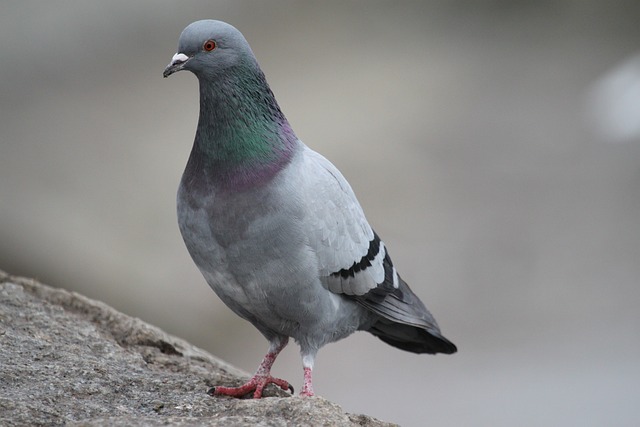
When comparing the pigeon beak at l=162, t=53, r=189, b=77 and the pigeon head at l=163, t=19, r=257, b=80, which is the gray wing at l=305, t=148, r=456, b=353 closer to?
the pigeon head at l=163, t=19, r=257, b=80

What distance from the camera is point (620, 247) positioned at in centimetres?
974

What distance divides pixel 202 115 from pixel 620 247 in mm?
7416

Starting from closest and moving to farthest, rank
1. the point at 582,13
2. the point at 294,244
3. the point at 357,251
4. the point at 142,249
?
1. the point at 294,244
2. the point at 357,251
3. the point at 142,249
4. the point at 582,13

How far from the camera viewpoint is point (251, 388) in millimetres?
3504

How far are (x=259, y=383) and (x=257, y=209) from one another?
75 cm

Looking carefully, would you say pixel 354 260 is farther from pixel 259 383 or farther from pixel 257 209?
pixel 259 383

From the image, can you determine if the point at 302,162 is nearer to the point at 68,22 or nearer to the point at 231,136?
the point at 231,136

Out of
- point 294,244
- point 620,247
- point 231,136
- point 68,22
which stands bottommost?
point 294,244

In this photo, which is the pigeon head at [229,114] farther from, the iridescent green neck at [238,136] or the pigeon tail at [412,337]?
the pigeon tail at [412,337]

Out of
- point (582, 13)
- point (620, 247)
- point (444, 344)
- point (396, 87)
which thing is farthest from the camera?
point (582, 13)

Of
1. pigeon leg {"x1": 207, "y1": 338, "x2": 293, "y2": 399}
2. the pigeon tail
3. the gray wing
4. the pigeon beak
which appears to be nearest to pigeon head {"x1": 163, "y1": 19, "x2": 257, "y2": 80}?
the pigeon beak

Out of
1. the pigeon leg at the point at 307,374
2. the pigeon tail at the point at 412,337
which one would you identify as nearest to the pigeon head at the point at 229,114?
the pigeon leg at the point at 307,374

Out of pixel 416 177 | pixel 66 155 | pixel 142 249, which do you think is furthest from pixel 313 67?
pixel 142 249

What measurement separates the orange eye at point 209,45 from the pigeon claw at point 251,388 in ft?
4.11
